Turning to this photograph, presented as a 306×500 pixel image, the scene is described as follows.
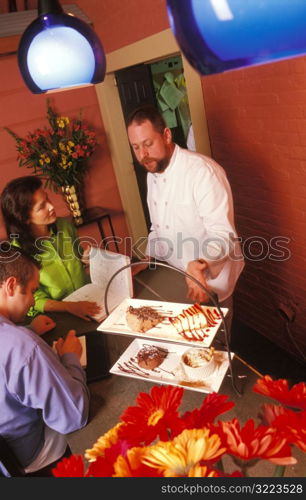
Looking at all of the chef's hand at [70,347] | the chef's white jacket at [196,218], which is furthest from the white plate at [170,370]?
the chef's white jacket at [196,218]

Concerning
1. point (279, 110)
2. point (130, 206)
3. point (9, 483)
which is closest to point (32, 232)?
point (279, 110)

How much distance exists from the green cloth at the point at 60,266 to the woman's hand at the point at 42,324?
0.98 ft

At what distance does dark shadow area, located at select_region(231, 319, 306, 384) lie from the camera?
2885 millimetres

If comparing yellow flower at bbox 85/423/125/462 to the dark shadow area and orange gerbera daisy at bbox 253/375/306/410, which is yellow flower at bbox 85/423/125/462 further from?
the dark shadow area

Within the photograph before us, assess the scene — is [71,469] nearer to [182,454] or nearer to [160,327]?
[182,454]

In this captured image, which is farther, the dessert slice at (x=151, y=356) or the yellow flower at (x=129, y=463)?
the dessert slice at (x=151, y=356)

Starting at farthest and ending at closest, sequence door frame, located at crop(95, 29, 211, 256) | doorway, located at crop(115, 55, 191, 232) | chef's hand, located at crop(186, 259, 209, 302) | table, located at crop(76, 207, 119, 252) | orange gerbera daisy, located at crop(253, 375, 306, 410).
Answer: table, located at crop(76, 207, 119, 252) < doorway, located at crop(115, 55, 191, 232) < door frame, located at crop(95, 29, 211, 256) < chef's hand, located at crop(186, 259, 209, 302) < orange gerbera daisy, located at crop(253, 375, 306, 410)

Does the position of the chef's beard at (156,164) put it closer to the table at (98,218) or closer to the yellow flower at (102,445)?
the yellow flower at (102,445)

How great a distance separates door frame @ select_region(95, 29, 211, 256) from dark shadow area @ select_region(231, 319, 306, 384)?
4.92 feet

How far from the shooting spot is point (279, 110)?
7.99ft

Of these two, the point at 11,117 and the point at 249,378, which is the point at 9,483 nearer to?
the point at 249,378

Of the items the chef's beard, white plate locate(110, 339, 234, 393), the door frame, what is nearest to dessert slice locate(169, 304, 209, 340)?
white plate locate(110, 339, 234, 393)

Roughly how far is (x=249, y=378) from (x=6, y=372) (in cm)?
82

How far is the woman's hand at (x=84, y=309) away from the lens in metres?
2.03
